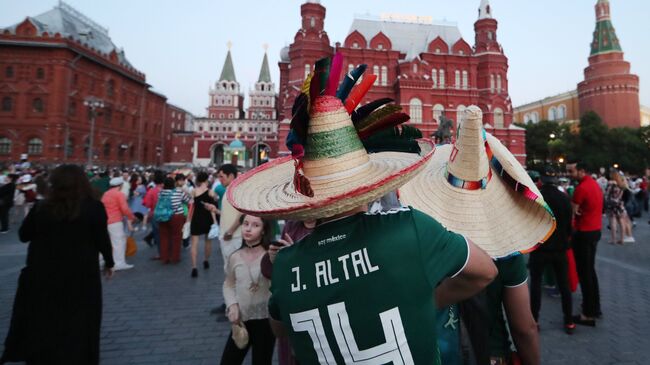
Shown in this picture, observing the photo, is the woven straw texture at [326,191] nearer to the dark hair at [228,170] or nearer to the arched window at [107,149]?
the dark hair at [228,170]

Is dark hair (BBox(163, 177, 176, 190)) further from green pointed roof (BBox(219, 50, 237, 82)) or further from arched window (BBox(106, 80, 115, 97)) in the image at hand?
green pointed roof (BBox(219, 50, 237, 82))

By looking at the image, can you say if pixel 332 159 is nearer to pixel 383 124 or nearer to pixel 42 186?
pixel 383 124

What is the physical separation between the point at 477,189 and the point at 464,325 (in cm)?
70

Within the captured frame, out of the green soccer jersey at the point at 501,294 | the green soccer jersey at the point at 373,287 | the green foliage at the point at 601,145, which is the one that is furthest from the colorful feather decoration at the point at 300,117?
the green foliage at the point at 601,145

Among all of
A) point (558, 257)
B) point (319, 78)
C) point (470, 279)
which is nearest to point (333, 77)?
point (319, 78)

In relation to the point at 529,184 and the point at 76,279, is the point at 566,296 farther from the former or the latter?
the point at 76,279

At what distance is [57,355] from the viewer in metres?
2.36

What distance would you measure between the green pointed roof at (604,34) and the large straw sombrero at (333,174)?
67.5 metres

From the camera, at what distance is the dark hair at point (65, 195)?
2.54m

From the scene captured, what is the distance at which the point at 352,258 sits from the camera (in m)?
1.03

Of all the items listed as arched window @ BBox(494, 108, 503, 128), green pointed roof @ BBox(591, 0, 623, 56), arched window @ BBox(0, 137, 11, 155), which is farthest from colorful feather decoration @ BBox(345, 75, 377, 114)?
green pointed roof @ BBox(591, 0, 623, 56)

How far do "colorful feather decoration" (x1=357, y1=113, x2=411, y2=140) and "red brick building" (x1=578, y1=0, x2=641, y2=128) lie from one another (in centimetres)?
6345

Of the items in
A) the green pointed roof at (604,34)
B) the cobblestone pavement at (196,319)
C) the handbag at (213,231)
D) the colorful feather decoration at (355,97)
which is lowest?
the cobblestone pavement at (196,319)

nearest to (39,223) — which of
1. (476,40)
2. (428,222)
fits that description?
(428,222)
